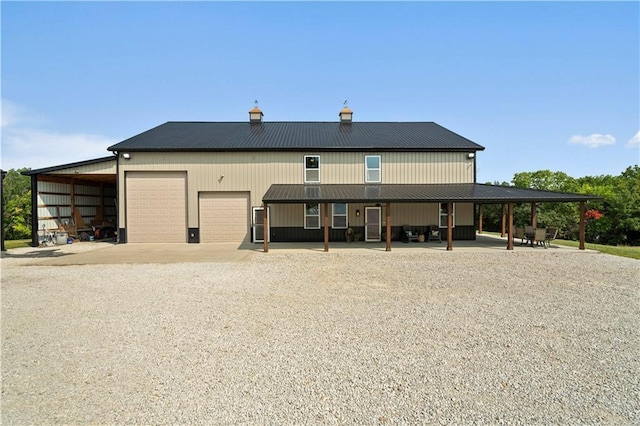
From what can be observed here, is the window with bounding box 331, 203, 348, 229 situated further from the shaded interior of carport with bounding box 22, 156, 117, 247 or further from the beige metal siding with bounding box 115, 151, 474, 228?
the shaded interior of carport with bounding box 22, 156, 117, 247

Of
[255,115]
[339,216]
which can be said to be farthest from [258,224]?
[255,115]

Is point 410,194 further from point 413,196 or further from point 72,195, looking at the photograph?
point 72,195

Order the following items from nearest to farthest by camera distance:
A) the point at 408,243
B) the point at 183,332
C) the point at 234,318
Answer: the point at 183,332, the point at 234,318, the point at 408,243

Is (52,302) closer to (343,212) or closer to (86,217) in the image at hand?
(343,212)

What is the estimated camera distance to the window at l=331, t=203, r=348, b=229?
1764 centimetres

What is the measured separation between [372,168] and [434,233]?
Result: 470 centimetres

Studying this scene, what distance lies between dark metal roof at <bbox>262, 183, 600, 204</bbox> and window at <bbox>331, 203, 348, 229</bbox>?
3.64ft

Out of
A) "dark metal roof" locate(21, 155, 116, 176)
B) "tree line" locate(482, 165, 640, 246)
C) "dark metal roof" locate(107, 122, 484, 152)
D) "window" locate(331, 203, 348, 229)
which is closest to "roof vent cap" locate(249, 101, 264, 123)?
"dark metal roof" locate(107, 122, 484, 152)

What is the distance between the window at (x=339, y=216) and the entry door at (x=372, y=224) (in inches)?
43.9

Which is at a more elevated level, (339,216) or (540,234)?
(339,216)

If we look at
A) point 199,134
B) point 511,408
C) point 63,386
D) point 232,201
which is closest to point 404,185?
point 232,201

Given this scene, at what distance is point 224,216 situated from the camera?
58.3 feet

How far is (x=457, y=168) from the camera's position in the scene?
18172 millimetres

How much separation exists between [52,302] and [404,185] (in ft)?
49.7
